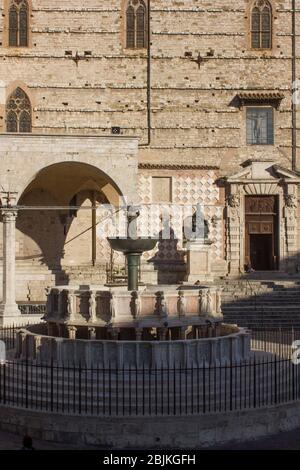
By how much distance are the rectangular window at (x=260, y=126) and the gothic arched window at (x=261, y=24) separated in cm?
263

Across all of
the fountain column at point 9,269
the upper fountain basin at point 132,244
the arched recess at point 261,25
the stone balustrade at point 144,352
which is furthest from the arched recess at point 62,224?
the stone balustrade at point 144,352

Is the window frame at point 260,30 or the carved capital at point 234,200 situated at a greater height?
the window frame at point 260,30

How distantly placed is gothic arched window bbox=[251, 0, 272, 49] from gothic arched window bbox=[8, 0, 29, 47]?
8765mm

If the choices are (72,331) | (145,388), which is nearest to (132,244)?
(72,331)

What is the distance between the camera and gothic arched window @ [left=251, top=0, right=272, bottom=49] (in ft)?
98.7

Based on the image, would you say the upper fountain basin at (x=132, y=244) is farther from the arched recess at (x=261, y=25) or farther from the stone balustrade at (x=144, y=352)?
the arched recess at (x=261, y=25)

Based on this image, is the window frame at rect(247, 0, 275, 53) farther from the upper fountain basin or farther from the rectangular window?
the upper fountain basin

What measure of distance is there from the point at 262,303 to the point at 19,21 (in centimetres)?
1436

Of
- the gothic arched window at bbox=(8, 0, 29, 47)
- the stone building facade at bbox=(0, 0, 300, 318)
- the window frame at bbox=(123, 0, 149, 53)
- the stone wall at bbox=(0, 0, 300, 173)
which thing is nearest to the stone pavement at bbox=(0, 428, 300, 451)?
the stone building facade at bbox=(0, 0, 300, 318)

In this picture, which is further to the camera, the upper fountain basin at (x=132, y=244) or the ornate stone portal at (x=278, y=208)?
the ornate stone portal at (x=278, y=208)

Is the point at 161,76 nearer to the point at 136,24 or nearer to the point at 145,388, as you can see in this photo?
the point at 136,24

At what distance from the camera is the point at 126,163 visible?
25984 mm

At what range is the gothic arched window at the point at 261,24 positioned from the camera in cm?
3009

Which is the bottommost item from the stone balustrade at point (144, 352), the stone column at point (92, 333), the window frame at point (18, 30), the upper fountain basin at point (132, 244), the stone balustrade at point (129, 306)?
the stone balustrade at point (144, 352)
